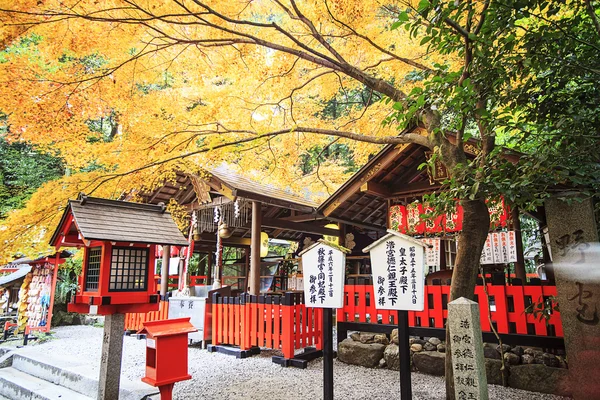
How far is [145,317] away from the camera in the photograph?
11.8m

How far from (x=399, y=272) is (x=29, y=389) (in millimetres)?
7379

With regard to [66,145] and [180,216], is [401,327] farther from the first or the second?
[180,216]

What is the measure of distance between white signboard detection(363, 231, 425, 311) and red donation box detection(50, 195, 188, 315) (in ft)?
9.50

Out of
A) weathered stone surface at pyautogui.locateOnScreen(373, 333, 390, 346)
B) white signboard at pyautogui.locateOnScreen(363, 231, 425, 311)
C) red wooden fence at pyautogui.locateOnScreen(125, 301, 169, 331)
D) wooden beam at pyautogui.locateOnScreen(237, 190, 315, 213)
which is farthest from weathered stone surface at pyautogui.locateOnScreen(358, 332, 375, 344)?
red wooden fence at pyautogui.locateOnScreen(125, 301, 169, 331)

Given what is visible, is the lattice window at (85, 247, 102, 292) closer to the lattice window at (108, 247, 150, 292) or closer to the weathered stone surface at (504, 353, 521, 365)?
the lattice window at (108, 247, 150, 292)

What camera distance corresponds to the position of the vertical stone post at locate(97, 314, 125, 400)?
4.86 meters

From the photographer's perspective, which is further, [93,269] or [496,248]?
[496,248]

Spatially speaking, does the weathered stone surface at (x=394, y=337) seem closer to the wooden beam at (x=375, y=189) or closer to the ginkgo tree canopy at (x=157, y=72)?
the wooden beam at (x=375, y=189)

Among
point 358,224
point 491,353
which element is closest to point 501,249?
point 491,353

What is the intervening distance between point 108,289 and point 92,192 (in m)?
2.61

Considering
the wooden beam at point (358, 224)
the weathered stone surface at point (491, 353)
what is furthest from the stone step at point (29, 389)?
the wooden beam at point (358, 224)

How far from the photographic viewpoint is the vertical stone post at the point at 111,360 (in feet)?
15.9

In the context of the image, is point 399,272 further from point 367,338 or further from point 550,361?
point 367,338

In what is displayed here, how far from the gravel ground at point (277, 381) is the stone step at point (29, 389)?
1.04 meters
